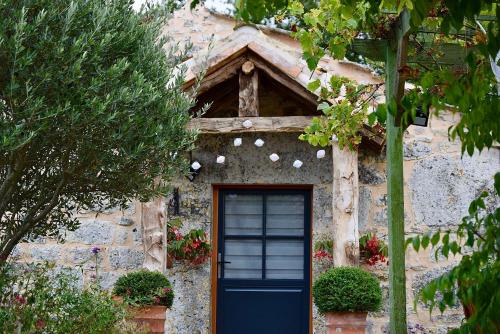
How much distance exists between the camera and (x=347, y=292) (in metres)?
7.16

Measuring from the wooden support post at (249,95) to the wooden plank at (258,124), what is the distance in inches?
4.2

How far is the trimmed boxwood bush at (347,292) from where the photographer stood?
7.13 meters

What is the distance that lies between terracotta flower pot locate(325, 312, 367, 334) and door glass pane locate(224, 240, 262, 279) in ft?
6.36

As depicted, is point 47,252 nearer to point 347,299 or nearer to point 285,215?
point 285,215

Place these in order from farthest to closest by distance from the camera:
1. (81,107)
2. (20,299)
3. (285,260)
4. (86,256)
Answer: (285,260) < (86,256) < (20,299) < (81,107)

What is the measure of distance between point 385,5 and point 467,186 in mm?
5264

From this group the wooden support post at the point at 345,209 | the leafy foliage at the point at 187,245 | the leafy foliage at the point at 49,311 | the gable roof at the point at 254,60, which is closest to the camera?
the leafy foliage at the point at 49,311

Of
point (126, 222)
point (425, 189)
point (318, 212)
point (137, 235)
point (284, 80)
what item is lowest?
point (137, 235)

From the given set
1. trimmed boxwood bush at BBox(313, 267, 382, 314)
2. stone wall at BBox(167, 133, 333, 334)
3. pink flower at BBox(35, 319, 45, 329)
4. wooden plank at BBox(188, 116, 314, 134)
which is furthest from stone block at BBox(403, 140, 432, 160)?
pink flower at BBox(35, 319, 45, 329)

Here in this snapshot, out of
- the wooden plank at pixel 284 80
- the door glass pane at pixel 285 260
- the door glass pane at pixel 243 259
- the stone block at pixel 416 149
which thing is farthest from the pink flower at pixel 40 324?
the stone block at pixel 416 149

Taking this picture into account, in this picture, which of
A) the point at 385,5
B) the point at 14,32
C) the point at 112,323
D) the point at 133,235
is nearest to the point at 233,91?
the point at 133,235

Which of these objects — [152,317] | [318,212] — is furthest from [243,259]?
[152,317]

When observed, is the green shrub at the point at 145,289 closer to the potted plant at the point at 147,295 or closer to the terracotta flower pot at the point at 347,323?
the potted plant at the point at 147,295

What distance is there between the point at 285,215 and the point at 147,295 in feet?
7.26
